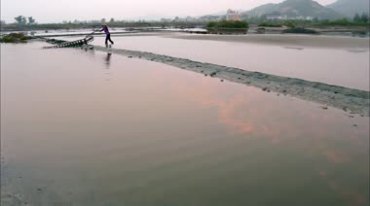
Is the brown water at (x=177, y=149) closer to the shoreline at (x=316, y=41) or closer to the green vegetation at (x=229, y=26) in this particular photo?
the shoreline at (x=316, y=41)

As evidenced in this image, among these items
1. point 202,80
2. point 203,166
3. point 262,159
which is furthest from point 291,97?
point 203,166

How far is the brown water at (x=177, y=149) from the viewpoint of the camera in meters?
6.16

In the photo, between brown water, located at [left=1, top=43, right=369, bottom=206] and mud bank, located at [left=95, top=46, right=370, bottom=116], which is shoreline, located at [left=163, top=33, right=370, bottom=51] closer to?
Answer: mud bank, located at [left=95, top=46, right=370, bottom=116]

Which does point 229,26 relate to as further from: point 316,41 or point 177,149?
point 177,149

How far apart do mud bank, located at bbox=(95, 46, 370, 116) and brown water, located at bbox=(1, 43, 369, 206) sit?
667 millimetres

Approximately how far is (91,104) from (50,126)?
2434mm

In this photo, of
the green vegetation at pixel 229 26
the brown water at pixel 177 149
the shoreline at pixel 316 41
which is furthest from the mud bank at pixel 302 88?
the green vegetation at pixel 229 26

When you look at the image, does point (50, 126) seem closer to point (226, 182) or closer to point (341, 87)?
point (226, 182)

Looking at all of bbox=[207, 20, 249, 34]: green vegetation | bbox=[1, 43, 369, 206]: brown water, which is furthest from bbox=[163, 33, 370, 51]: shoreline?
bbox=[207, 20, 249, 34]: green vegetation

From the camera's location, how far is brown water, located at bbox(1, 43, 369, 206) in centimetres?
616

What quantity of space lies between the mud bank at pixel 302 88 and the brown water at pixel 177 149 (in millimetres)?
667

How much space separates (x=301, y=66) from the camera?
2014 cm

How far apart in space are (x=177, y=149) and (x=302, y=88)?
7.52m

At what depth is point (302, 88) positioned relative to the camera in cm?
1409
